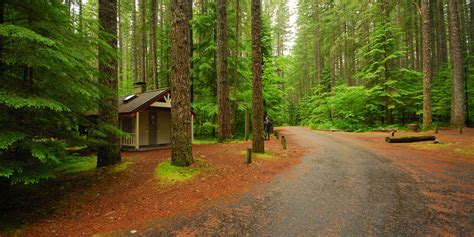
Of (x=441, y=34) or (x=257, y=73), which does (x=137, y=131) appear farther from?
(x=441, y=34)

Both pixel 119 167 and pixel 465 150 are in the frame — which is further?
pixel 465 150

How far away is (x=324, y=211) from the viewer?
15.2ft

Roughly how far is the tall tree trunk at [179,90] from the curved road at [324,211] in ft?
9.70

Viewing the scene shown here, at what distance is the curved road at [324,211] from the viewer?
3.94 m

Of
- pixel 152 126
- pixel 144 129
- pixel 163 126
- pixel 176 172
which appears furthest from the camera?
pixel 163 126

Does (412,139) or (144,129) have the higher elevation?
(144,129)

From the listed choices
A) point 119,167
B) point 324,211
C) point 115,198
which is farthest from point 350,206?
point 119,167

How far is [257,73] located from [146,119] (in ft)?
28.2

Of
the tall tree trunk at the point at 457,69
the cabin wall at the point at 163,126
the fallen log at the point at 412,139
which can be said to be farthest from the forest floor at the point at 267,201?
the tall tree trunk at the point at 457,69

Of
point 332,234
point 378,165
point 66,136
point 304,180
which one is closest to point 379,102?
point 378,165

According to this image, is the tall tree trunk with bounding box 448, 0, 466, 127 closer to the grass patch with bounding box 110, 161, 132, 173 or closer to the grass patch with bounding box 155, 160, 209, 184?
the grass patch with bounding box 155, 160, 209, 184

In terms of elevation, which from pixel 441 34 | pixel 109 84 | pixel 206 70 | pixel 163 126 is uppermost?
pixel 441 34

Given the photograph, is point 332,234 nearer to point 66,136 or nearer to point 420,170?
point 420,170

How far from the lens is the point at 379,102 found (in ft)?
68.3
